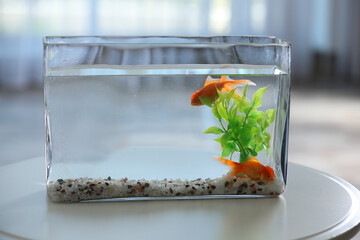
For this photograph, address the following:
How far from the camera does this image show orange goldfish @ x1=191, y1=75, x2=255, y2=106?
2.38ft

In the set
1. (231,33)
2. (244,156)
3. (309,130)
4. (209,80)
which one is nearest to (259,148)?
(244,156)

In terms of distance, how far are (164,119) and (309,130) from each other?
2.25 meters

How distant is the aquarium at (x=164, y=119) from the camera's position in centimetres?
71

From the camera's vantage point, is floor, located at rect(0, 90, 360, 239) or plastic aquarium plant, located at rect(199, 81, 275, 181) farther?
floor, located at rect(0, 90, 360, 239)

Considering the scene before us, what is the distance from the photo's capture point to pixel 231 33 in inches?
157

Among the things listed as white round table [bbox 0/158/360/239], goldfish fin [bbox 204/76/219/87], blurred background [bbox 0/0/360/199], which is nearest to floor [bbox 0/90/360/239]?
blurred background [bbox 0/0/360/199]

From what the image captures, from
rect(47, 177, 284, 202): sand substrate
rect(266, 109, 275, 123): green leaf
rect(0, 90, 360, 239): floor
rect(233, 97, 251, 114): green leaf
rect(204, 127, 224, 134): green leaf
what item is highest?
rect(233, 97, 251, 114): green leaf

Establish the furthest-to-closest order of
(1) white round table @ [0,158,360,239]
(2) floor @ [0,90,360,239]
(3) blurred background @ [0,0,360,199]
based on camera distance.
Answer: (3) blurred background @ [0,0,360,199], (2) floor @ [0,90,360,239], (1) white round table @ [0,158,360,239]

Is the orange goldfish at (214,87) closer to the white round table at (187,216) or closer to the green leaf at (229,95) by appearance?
the green leaf at (229,95)

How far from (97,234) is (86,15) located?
3350 millimetres

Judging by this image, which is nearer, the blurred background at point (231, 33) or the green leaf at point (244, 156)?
the green leaf at point (244, 156)

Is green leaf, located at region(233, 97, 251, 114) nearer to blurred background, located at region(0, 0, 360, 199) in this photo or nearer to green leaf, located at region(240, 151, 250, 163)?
green leaf, located at region(240, 151, 250, 163)


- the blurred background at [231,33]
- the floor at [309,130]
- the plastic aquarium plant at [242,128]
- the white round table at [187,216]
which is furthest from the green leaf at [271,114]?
the blurred background at [231,33]

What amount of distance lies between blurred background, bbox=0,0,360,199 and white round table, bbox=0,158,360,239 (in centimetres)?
179
